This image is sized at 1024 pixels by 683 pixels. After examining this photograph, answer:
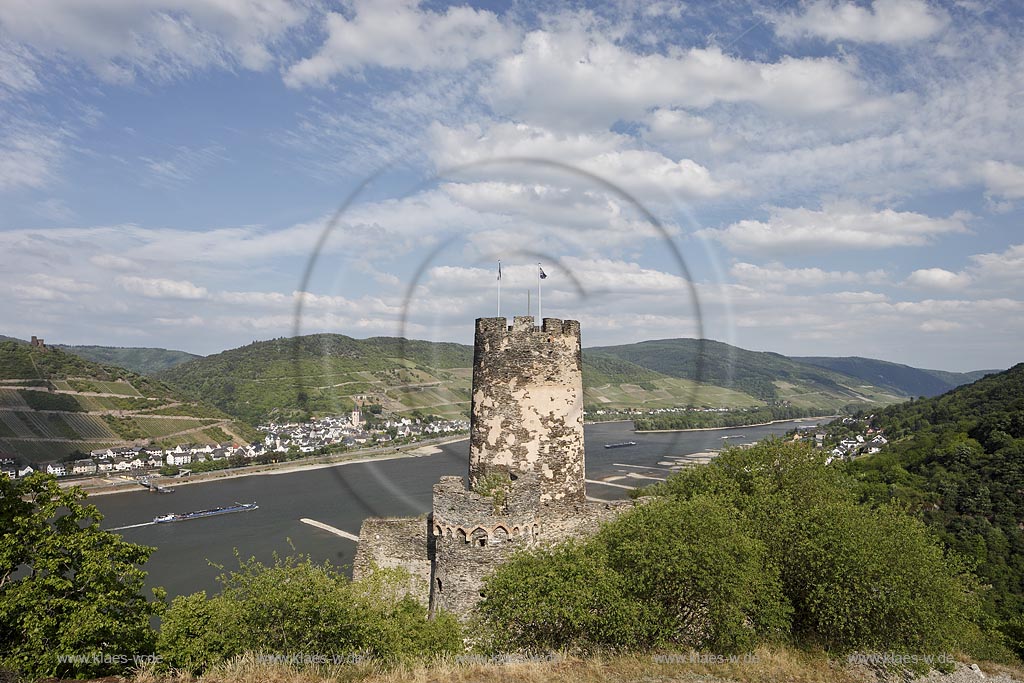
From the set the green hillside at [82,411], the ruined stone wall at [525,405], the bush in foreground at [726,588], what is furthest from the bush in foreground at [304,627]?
the green hillside at [82,411]

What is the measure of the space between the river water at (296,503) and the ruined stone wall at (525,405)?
4225cm

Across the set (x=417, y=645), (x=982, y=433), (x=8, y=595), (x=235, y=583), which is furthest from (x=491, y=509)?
(x=982, y=433)

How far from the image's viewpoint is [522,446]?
1454 cm

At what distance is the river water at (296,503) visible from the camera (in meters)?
57.2

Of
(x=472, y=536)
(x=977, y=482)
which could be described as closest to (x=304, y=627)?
(x=472, y=536)

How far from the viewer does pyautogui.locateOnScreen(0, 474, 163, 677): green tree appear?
10.6 meters

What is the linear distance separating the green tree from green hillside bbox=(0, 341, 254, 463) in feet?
346

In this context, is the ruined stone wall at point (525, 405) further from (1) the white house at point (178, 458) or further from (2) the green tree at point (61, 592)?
(1) the white house at point (178, 458)

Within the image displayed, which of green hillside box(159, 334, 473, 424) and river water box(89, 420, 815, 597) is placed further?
green hillside box(159, 334, 473, 424)

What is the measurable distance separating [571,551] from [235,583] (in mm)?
7961

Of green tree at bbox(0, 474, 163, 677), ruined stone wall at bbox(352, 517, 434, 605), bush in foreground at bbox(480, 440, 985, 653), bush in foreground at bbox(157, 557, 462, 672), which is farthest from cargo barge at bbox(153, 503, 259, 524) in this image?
bush in foreground at bbox(480, 440, 985, 653)

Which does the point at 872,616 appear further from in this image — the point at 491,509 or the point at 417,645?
the point at 417,645

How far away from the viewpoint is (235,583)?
13.7 metres

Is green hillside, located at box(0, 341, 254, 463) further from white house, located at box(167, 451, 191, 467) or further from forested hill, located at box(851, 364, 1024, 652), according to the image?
forested hill, located at box(851, 364, 1024, 652)
